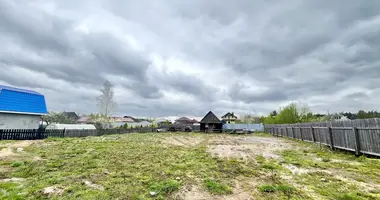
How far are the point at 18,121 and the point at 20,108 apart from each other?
1330 millimetres

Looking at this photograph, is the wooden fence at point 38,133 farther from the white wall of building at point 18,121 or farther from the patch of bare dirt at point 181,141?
the patch of bare dirt at point 181,141

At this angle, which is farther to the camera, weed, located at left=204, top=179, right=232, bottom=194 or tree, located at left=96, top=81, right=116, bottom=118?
tree, located at left=96, top=81, right=116, bottom=118

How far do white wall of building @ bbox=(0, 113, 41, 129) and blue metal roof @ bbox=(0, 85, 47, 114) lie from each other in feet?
1.96

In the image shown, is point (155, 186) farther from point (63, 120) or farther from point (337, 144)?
point (63, 120)

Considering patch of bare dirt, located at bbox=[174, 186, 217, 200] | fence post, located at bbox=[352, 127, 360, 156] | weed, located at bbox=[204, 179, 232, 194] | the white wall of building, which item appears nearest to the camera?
patch of bare dirt, located at bbox=[174, 186, 217, 200]

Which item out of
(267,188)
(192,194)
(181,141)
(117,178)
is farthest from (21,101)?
(267,188)

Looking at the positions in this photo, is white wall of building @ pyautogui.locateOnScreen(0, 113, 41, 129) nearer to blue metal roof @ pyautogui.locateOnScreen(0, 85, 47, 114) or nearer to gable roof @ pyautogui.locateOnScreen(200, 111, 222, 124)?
blue metal roof @ pyautogui.locateOnScreen(0, 85, 47, 114)

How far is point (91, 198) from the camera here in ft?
11.2

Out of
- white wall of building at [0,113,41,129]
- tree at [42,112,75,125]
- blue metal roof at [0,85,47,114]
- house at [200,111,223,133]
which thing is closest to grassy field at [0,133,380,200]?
white wall of building at [0,113,41,129]

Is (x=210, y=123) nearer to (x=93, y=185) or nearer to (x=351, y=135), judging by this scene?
(x=351, y=135)

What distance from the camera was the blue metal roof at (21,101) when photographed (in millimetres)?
17922

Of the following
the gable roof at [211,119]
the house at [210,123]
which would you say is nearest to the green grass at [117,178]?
the house at [210,123]

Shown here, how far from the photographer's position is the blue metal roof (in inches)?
706

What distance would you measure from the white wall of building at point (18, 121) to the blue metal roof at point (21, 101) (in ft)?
1.96
